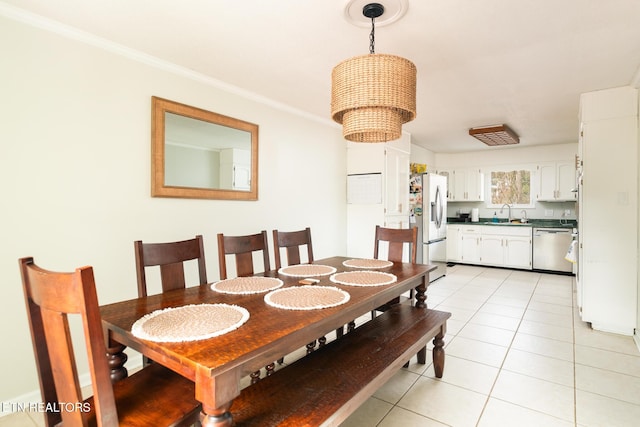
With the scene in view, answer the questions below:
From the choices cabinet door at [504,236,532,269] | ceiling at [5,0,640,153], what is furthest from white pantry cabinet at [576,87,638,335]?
cabinet door at [504,236,532,269]

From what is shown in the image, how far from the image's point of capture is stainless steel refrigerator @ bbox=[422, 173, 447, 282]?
494 centimetres

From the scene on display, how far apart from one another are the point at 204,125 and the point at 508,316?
3623mm

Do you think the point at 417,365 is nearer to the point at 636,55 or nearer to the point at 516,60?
the point at 516,60

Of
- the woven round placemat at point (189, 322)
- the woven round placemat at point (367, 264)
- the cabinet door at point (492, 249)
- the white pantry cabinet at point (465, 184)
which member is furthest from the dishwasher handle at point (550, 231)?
the woven round placemat at point (189, 322)

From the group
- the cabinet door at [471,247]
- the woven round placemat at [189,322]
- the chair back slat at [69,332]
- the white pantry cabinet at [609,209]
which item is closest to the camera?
the chair back slat at [69,332]

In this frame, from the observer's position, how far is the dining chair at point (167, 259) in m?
1.76

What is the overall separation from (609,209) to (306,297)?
123 inches

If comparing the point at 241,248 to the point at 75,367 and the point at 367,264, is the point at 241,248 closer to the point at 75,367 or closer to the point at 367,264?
the point at 367,264

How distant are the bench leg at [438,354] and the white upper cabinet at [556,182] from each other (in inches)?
197

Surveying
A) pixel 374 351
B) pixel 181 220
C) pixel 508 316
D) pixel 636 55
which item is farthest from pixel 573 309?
pixel 181 220

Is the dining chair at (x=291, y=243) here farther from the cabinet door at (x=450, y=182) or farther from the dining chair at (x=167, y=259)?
the cabinet door at (x=450, y=182)

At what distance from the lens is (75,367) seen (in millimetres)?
939

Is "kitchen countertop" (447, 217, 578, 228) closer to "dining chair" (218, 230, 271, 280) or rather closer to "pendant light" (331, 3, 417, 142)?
"pendant light" (331, 3, 417, 142)

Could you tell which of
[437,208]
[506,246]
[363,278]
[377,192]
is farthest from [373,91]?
[506,246]
